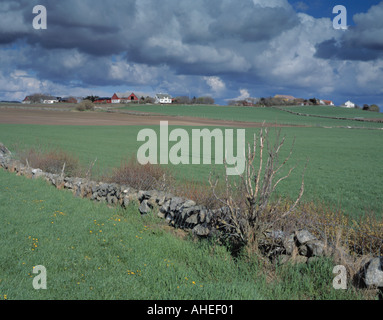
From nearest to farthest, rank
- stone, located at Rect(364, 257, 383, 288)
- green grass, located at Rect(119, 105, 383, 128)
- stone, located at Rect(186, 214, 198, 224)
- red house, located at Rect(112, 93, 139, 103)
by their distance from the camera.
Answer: stone, located at Rect(364, 257, 383, 288)
stone, located at Rect(186, 214, 198, 224)
green grass, located at Rect(119, 105, 383, 128)
red house, located at Rect(112, 93, 139, 103)

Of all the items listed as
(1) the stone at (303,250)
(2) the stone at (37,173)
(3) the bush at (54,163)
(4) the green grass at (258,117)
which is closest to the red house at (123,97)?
(4) the green grass at (258,117)

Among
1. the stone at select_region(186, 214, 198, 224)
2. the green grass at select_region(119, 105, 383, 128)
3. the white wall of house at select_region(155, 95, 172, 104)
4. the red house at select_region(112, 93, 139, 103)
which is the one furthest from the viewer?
the white wall of house at select_region(155, 95, 172, 104)

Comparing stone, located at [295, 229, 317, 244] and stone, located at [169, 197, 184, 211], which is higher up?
stone, located at [169, 197, 184, 211]

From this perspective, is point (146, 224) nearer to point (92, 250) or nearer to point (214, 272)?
point (92, 250)

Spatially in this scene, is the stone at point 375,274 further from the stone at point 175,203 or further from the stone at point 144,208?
the stone at point 144,208

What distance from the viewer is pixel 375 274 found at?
5.60 meters

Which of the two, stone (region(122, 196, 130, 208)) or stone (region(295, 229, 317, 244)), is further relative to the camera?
stone (region(122, 196, 130, 208))

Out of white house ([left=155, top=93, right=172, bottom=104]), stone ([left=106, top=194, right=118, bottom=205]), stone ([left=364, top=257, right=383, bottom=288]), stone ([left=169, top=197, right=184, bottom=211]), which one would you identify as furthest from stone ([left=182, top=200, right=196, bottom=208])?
white house ([left=155, top=93, right=172, bottom=104])

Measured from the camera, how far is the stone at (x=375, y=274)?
5.56 metres

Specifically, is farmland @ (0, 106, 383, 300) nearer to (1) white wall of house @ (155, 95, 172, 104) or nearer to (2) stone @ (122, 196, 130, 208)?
(2) stone @ (122, 196, 130, 208)

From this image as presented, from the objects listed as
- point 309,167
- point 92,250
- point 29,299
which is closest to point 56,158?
point 92,250

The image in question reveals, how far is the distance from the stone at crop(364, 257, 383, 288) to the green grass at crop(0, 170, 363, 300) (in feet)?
1.06

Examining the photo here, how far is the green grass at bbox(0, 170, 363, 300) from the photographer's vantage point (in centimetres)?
544

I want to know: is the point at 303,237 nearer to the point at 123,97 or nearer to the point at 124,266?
the point at 124,266
